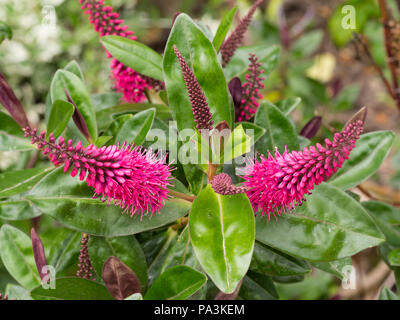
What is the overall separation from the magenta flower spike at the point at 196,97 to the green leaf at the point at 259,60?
0.33 m

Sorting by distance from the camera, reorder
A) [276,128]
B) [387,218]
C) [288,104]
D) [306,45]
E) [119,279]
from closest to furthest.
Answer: [119,279]
[276,128]
[288,104]
[387,218]
[306,45]

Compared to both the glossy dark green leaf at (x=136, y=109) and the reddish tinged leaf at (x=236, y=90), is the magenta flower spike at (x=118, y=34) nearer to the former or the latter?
the glossy dark green leaf at (x=136, y=109)

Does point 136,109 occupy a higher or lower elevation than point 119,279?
higher

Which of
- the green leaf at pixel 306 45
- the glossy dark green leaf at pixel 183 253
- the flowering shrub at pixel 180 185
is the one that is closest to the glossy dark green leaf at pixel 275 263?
the flowering shrub at pixel 180 185

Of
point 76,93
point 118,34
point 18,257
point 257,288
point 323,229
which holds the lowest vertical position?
point 257,288

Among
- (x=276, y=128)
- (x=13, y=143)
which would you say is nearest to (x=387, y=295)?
(x=276, y=128)

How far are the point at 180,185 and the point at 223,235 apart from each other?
15 cm

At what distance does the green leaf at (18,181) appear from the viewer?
2.27 ft

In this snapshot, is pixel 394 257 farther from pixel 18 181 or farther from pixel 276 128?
pixel 18 181

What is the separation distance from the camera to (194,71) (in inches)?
26.4

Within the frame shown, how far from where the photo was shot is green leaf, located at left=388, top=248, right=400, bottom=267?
2.77ft

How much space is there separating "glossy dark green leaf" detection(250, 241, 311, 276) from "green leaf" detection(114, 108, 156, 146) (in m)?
0.29

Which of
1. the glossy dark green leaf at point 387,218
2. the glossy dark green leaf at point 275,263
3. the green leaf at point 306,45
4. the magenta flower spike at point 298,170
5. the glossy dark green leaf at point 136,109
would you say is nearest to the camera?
the magenta flower spike at point 298,170
